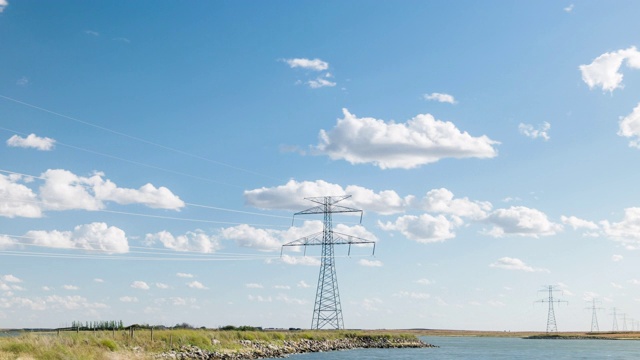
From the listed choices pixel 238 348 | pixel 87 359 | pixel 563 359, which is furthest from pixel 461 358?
pixel 87 359

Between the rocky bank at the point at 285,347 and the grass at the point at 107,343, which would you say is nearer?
the grass at the point at 107,343

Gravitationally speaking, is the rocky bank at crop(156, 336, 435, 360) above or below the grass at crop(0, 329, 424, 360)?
below

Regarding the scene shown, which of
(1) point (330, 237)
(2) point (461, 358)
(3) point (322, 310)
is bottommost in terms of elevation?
(2) point (461, 358)

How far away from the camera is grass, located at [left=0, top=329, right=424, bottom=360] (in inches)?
1740

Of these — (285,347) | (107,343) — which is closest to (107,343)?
(107,343)

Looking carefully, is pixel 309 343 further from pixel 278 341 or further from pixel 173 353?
pixel 173 353

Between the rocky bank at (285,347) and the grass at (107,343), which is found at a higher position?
the grass at (107,343)

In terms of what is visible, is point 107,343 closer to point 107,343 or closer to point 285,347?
point 107,343

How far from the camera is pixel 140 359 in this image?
5191 centimetres

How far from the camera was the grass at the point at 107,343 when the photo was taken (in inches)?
1740

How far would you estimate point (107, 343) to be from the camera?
54.1 meters

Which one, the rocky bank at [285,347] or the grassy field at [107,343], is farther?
the rocky bank at [285,347]

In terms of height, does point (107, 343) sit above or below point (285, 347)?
above

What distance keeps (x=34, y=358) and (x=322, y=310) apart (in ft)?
172
